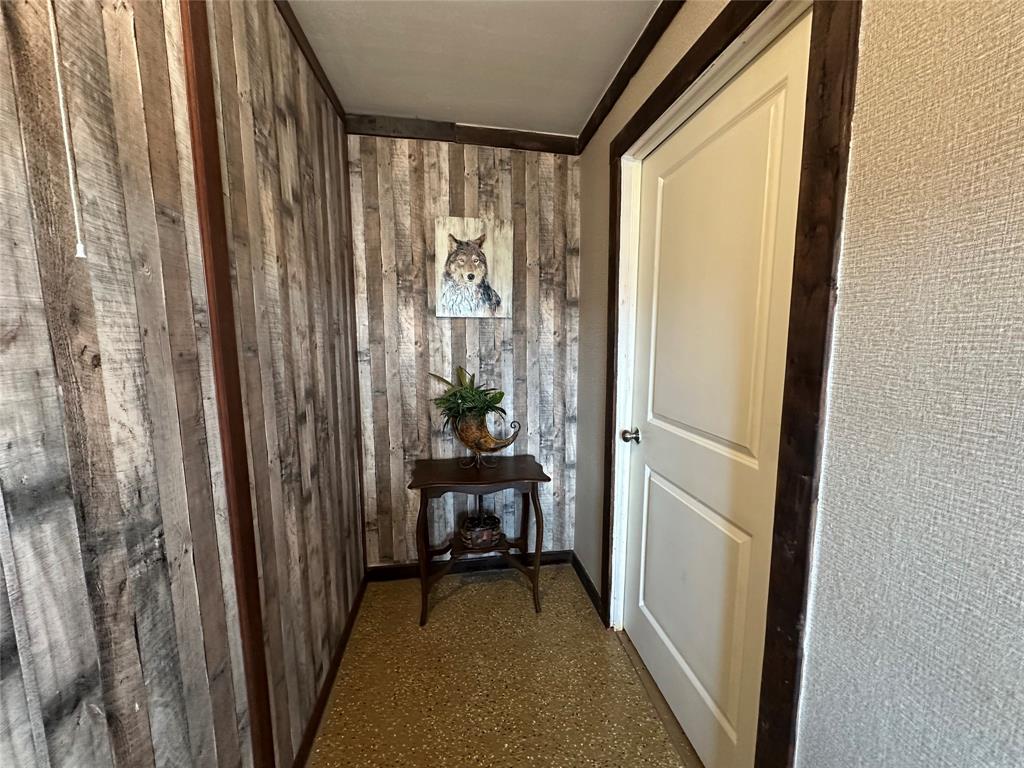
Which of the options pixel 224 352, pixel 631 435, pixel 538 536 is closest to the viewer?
pixel 224 352

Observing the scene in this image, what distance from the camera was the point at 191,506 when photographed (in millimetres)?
785

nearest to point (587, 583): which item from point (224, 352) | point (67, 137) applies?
point (224, 352)

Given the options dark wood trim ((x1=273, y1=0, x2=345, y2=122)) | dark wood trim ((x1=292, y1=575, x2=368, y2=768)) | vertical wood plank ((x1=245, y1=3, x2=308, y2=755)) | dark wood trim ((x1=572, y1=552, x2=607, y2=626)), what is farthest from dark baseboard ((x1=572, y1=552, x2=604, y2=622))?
dark wood trim ((x1=273, y1=0, x2=345, y2=122))

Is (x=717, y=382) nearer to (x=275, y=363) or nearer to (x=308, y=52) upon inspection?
(x=275, y=363)

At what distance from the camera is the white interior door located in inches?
37.4

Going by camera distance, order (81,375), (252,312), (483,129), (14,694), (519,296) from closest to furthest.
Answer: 1. (14,694)
2. (81,375)
3. (252,312)
4. (483,129)
5. (519,296)

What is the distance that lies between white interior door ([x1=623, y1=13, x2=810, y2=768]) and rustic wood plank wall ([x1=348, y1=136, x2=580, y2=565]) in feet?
2.24

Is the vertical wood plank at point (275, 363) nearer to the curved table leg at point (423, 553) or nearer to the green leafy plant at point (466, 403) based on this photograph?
the curved table leg at point (423, 553)

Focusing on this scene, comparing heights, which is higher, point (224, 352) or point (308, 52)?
point (308, 52)

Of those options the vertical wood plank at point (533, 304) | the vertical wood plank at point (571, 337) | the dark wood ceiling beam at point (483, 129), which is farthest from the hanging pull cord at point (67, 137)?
the vertical wood plank at point (571, 337)

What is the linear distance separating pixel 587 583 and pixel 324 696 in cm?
127

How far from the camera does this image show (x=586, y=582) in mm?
2125

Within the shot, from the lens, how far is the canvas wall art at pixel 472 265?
6.89 ft

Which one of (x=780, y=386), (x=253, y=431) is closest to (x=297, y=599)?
(x=253, y=431)
